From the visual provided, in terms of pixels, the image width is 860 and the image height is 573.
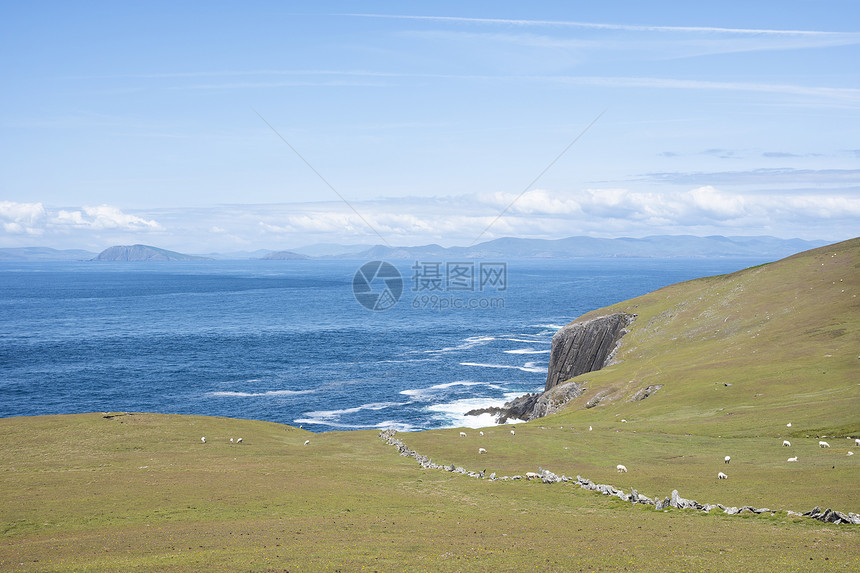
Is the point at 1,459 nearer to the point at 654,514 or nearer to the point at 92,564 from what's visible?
the point at 92,564

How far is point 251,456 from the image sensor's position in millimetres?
46094

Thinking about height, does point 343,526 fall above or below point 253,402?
above

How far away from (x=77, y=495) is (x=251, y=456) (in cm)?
1513

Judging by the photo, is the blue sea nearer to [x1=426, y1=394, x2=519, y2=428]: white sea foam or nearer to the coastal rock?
[x1=426, y1=394, x2=519, y2=428]: white sea foam

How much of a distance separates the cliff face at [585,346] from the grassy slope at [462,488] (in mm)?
36579

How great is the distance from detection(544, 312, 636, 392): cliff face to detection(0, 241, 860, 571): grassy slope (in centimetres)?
3658

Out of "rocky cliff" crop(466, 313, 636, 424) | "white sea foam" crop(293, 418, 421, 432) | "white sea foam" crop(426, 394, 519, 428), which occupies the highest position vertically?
"rocky cliff" crop(466, 313, 636, 424)

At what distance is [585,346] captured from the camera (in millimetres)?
112875

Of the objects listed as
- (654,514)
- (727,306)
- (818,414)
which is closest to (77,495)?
(654,514)

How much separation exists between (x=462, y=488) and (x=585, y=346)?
8093cm

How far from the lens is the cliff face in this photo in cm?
11119

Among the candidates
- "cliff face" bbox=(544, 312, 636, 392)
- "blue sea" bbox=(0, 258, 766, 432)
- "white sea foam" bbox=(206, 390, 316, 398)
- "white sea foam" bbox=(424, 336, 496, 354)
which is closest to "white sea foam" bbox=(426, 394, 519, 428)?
"blue sea" bbox=(0, 258, 766, 432)

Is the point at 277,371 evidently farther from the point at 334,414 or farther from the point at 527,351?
the point at 527,351

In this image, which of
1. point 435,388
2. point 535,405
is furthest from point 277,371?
point 535,405
